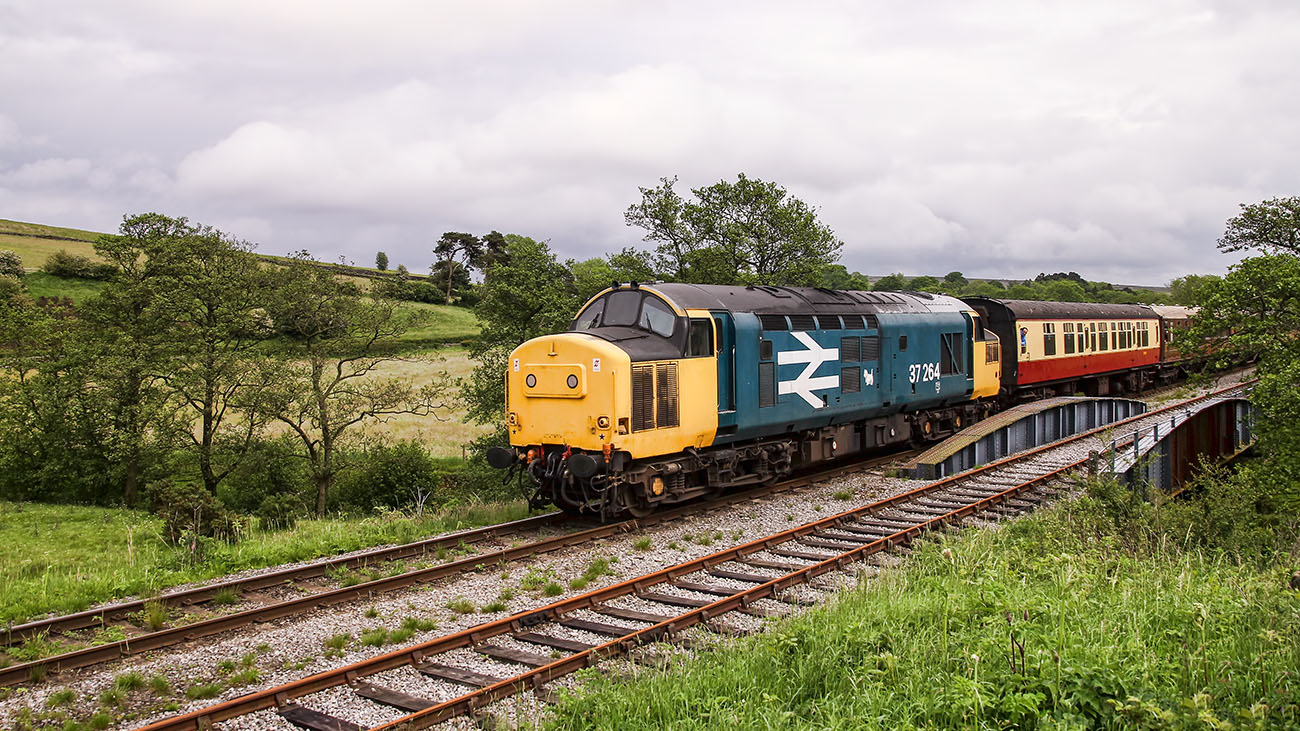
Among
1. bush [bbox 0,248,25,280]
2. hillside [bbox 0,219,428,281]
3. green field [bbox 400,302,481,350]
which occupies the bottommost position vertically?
green field [bbox 400,302,481,350]

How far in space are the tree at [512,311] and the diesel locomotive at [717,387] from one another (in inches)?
535

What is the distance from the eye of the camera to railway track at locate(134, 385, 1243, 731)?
21.1 ft

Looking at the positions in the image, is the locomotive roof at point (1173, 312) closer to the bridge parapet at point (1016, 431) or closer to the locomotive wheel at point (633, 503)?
the bridge parapet at point (1016, 431)

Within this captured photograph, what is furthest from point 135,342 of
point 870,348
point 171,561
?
point 870,348

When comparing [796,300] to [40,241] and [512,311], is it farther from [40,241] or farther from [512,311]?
[40,241]

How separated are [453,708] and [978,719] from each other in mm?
3843

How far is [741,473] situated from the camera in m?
15.1

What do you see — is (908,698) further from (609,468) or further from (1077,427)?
(1077,427)

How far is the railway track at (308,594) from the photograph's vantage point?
7551 mm

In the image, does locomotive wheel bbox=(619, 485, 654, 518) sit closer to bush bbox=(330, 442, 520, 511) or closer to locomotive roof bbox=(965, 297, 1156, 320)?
locomotive roof bbox=(965, 297, 1156, 320)

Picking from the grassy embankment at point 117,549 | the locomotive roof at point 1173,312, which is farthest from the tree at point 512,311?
the locomotive roof at point 1173,312

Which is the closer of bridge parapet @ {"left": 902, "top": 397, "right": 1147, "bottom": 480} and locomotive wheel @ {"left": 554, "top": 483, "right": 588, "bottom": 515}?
locomotive wheel @ {"left": 554, "top": 483, "right": 588, "bottom": 515}

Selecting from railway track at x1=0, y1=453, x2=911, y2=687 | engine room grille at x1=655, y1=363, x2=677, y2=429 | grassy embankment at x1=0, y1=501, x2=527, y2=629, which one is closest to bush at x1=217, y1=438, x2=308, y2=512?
grassy embankment at x1=0, y1=501, x2=527, y2=629

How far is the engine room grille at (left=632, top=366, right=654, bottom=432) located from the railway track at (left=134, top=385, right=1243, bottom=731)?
93.3 inches
